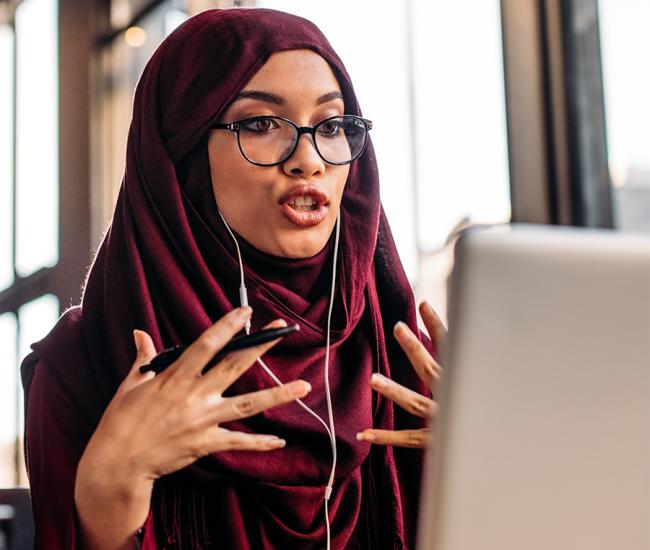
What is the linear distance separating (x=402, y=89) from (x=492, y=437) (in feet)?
4.46

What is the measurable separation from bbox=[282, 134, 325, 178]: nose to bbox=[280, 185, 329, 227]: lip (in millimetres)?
20

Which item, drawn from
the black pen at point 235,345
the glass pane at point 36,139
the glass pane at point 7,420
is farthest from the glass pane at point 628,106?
the glass pane at point 7,420

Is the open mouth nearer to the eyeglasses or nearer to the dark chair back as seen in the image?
the eyeglasses

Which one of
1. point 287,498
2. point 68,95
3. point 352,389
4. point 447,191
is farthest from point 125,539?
point 68,95

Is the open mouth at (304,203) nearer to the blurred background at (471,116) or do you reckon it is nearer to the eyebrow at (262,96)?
the eyebrow at (262,96)

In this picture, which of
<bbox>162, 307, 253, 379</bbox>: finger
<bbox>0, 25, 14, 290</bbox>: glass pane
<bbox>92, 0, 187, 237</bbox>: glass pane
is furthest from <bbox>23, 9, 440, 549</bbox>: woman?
<bbox>0, 25, 14, 290</bbox>: glass pane

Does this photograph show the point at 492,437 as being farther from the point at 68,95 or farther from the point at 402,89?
the point at 68,95

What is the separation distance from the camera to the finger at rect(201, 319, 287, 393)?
99 centimetres

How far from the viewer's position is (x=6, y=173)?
3.14 m

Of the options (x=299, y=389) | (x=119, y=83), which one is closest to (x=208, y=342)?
(x=299, y=389)

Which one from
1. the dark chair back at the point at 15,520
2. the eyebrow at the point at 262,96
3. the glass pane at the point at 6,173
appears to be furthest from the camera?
the glass pane at the point at 6,173

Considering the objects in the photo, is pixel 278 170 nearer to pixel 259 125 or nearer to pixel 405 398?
pixel 259 125

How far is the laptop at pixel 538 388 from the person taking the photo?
453 millimetres

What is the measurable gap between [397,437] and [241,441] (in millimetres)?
184
